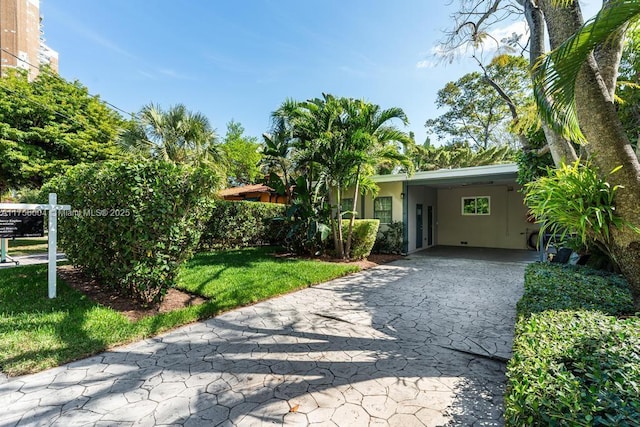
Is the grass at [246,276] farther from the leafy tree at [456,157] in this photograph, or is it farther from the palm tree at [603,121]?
the leafy tree at [456,157]

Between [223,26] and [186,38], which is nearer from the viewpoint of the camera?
[223,26]

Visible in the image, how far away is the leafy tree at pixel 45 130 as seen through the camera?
1145 centimetres

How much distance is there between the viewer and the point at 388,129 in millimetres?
9094

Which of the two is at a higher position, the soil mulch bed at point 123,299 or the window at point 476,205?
the window at point 476,205

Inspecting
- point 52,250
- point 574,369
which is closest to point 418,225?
point 574,369

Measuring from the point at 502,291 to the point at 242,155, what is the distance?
24.7m

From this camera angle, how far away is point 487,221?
14305 mm

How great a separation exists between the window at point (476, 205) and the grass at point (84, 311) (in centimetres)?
1019

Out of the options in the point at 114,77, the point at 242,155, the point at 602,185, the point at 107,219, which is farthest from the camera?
the point at 242,155

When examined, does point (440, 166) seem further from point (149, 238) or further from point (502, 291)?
point (149, 238)

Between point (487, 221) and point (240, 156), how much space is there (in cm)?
2120

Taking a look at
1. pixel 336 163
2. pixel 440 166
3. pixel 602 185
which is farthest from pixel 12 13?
pixel 602 185

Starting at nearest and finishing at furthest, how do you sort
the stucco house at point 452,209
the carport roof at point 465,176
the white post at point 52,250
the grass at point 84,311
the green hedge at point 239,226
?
the grass at point 84,311
the white post at point 52,250
the carport roof at point 465,176
the green hedge at point 239,226
the stucco house at point 452,209

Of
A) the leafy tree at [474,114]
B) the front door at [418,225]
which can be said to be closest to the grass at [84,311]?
the front door at [418,225]
